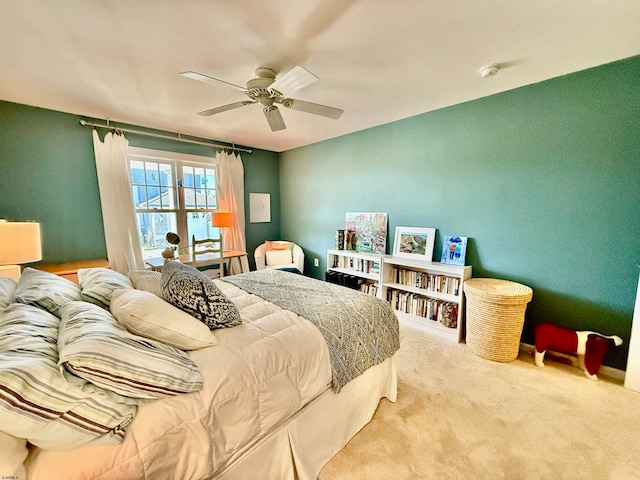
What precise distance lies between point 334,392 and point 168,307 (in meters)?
0.94

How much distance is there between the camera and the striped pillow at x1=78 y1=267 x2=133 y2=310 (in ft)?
4.54

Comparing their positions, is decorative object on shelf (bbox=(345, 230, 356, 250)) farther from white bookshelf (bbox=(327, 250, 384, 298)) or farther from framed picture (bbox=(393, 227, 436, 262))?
framed picture (bbox=(393, 227, 436, 262))

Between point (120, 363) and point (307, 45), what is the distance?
1.96 m

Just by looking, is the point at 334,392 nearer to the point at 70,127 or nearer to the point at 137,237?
the point at 137,237

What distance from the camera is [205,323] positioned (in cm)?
135

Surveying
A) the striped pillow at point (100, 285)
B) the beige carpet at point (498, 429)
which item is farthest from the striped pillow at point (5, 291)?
the beige carpet at point (498, 429)

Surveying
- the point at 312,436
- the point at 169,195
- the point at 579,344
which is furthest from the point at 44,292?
the point at 579,344

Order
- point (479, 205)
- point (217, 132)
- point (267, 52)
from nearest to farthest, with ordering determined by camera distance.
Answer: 1. point (267, 52)
2. point (479, 205)
3. point (217, 132)

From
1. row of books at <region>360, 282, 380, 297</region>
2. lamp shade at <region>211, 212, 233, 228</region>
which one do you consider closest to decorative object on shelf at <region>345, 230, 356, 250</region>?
row of books at <region>360, 282, 380, 297</region>

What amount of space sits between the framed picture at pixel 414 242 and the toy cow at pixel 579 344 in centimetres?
117

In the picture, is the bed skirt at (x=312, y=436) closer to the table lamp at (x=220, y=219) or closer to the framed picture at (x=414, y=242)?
the framed picture at (x=414, y=242)

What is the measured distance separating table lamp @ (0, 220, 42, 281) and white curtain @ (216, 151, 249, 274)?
2.33 metres

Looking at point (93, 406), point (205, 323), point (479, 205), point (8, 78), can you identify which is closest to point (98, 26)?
point (8, 78)

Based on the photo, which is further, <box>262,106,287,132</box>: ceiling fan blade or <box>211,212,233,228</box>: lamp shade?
<box>211,212,233,228</box>: lamp shade
